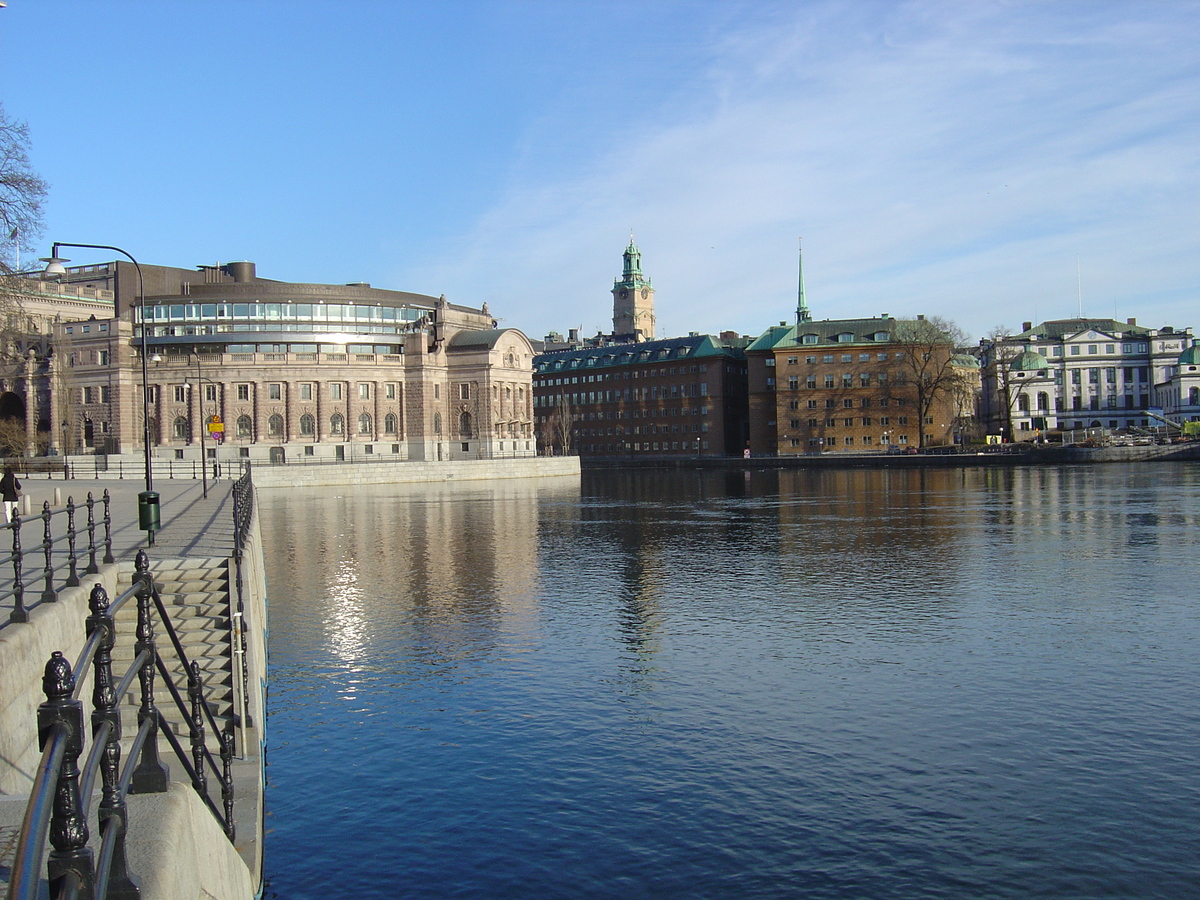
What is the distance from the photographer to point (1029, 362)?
176 m

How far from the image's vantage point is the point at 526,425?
5443 inches

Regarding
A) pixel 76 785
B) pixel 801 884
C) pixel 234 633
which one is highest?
pixel 76 785

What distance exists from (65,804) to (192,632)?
15.3 metres

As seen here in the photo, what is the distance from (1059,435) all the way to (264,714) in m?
135

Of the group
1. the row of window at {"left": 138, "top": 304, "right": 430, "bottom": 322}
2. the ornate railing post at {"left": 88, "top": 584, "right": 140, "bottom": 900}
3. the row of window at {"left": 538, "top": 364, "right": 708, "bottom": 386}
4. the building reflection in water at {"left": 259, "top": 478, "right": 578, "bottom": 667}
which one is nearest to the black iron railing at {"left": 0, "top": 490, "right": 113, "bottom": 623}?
the building reflection in water at {"left": 259, "top": 478, "right": 578, "bottom": 667}

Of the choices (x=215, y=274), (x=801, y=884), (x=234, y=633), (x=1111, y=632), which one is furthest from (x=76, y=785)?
(x=215, y=274)

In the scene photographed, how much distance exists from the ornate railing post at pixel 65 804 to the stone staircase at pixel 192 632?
11794mm

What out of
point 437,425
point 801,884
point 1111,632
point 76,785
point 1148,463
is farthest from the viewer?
point 437,425

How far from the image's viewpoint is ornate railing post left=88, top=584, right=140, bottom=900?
189 inches

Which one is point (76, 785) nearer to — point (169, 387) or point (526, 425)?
point (169, 387)

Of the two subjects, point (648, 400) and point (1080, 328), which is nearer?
point (648, 400)

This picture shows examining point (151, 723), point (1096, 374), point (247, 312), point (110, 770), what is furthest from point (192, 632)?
point (1096, 374)

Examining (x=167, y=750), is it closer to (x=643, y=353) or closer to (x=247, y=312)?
(x=247, y=312)

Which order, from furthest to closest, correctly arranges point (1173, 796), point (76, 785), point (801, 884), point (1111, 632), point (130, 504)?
point (130, 504), point (1111, 632), point (1173, 796), point (801, 884), point (76, 785)
